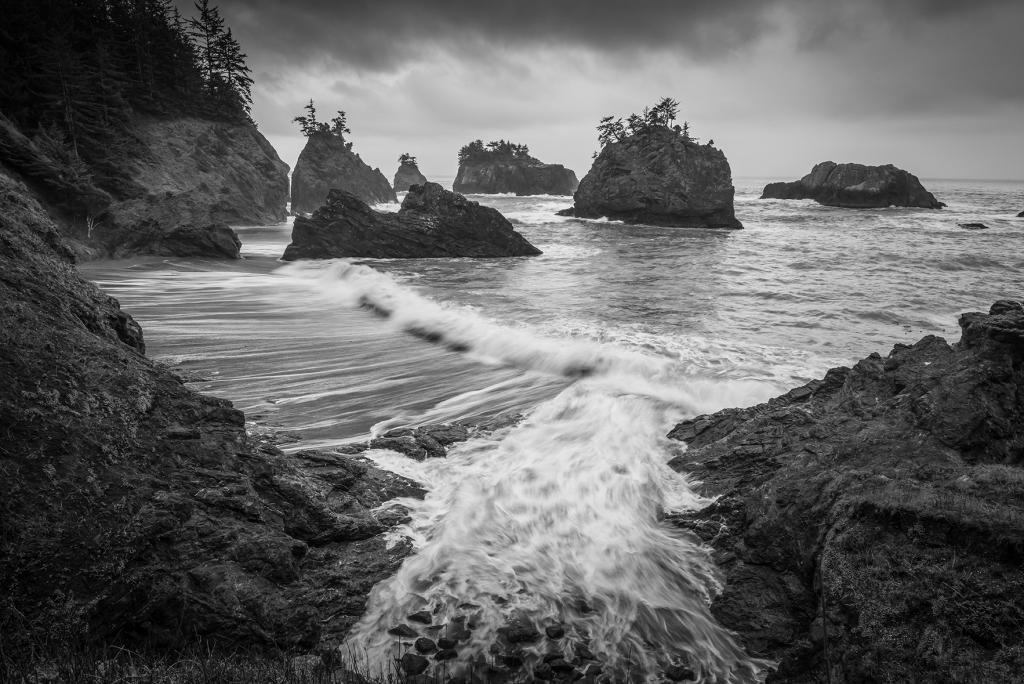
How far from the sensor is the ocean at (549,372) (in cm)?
432

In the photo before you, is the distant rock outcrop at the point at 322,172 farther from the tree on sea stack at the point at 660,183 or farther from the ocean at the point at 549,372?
the ocean at the point at 549,372

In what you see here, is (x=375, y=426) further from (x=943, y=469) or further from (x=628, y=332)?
(x=628, y=332)

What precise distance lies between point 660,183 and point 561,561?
156 feet

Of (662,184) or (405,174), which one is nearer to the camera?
(662,184)

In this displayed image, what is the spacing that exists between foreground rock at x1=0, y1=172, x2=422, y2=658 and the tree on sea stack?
1799 inches

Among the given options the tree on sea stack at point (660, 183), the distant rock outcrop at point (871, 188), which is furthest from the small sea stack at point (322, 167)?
the distant rock outcrop at point (871, 188)

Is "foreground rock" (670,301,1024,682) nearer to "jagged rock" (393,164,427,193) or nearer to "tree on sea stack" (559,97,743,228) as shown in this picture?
"tree on sea stack" (559,97,743,228)

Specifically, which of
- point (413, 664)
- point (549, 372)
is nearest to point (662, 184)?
point (549, 372)

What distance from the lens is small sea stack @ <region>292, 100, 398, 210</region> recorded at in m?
64.7

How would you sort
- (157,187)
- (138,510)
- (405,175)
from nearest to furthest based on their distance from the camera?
(138,510), (157,187), (405,175)

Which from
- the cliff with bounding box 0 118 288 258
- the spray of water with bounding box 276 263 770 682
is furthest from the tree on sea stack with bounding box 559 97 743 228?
the spray of water with bounding box 276 263 770 682

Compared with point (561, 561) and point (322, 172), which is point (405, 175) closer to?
point (322, 172)

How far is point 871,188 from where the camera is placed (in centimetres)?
6328

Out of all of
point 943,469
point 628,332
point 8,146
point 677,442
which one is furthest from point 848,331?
point 8,146
